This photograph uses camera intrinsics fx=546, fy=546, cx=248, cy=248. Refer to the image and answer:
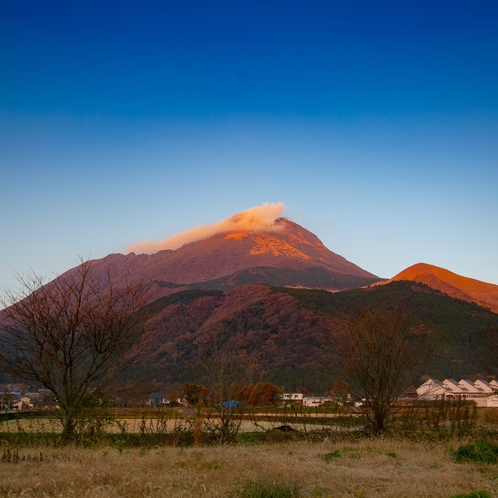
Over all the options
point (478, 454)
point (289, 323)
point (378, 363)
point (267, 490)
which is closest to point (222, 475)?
point (267, 490)

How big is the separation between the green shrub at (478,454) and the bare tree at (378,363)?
524 centimetres

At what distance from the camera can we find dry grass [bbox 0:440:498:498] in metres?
7.43

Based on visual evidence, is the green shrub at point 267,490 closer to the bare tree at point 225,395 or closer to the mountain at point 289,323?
the bare tree at point 225,395

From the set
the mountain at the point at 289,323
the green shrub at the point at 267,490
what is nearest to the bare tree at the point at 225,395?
the green shrub at the point at 267,490

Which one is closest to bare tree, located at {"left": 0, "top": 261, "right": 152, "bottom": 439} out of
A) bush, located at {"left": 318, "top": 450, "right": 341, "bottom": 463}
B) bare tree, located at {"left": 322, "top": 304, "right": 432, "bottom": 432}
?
bush, located at {"left": 318, "top": 450, "right": 341, "bottom": 463}

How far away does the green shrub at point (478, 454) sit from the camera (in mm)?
11109

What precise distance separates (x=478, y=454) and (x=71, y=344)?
32.0 feet

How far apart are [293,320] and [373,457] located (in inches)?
4260

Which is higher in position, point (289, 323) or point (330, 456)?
point (289, 323)

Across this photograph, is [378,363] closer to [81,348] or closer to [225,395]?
[225,395]

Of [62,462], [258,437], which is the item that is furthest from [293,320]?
[62,462]

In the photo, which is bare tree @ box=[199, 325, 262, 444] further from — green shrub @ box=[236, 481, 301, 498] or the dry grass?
green shrub @ box=[236, 481, 301, 498]

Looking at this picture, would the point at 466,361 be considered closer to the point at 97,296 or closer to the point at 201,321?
the point at 201,321

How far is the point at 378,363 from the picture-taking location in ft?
56.1
